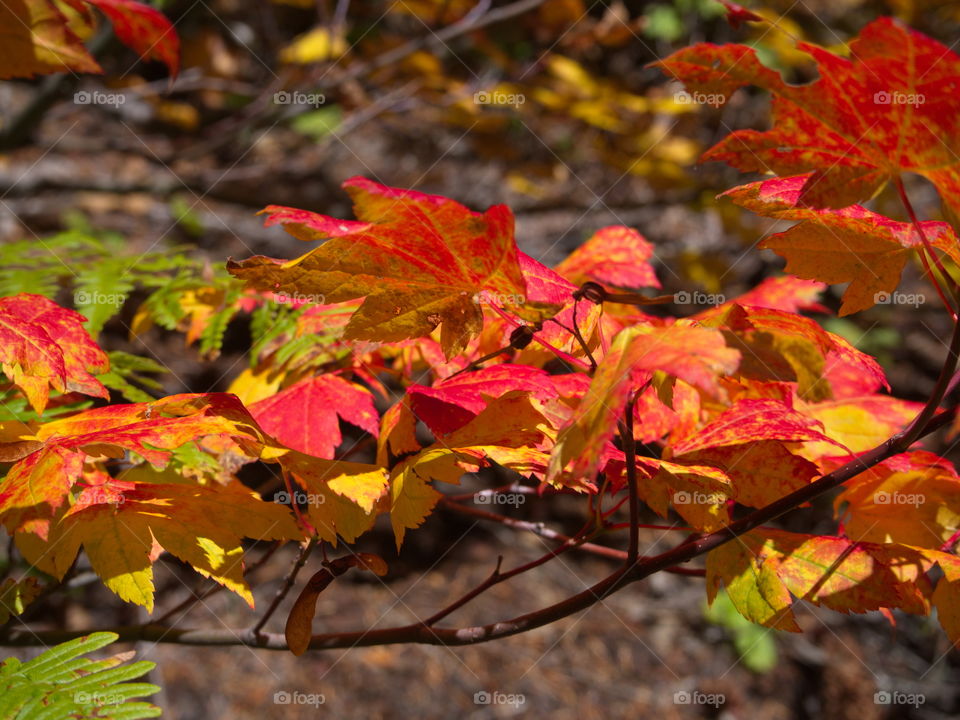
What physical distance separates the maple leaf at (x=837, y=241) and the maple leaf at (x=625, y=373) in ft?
0.68

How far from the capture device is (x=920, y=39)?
59 centimetres

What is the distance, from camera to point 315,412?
104 cm

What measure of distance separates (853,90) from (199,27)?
479 centimetres

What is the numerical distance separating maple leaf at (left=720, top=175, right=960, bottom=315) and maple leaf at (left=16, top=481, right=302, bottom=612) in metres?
0.60

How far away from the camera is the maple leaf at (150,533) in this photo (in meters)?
0.76

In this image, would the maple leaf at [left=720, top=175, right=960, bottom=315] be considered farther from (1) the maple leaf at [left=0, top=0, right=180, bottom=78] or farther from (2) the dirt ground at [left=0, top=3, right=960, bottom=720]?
(2) the dirt ground at [left=0, top=3, right=960, bottom=720]

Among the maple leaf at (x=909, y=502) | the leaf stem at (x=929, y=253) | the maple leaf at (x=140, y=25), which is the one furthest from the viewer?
the maple leaf at (x=140, y=25)

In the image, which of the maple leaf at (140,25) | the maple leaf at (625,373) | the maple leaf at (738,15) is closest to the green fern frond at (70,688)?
the maple leaf at (625,373)

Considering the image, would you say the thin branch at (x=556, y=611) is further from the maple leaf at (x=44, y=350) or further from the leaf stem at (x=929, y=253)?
the maple leaf at (x=44, y=350)

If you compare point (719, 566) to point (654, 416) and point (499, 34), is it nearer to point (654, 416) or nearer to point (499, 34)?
point (654, 416)

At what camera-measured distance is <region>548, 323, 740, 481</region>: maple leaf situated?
0.53m

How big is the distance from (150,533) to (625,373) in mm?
541

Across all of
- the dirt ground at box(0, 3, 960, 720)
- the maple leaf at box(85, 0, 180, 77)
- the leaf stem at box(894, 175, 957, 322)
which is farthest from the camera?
the dirt ground at box(0, 3, 960, 720)

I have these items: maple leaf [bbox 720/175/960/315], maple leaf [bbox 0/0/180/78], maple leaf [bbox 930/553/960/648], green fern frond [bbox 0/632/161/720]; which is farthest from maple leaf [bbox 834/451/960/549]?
maple leaf [bbox 0/0/180/78]
